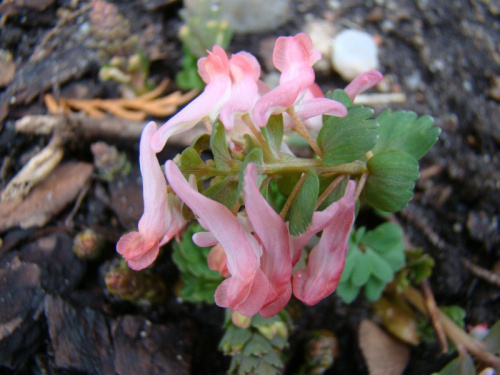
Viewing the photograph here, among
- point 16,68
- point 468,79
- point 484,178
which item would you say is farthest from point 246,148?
point 468,79

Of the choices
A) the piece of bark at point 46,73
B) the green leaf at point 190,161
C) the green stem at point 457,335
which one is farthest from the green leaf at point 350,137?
the piece of bark at point 46,73

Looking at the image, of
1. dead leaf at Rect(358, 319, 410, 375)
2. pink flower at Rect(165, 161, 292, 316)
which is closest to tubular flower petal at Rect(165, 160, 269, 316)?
pink flower at Rect(165, 161, 292, 316)

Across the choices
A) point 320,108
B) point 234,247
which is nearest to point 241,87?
point 320,108

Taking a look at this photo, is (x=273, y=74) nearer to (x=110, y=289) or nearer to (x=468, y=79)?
(x=468, y=79)

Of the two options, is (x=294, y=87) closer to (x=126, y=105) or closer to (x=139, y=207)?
(x=139, y=207)

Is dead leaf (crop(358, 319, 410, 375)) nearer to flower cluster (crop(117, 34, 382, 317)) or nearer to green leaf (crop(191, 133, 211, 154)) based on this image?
flower cluster (crop(117, 34, 382, 317))

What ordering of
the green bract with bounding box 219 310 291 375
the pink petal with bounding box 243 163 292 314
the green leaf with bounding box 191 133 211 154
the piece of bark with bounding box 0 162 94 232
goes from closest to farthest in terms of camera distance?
1. the pink petal with bounding box 243 163 292 314
2. the green leaf with bounding box 191 133 211 154
3. the green bract with bounding box 219 310 291 375
4. the piece of bark with bounding box 0 162 94 232

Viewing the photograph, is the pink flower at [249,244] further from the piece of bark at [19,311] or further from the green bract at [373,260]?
the piece of bark at [19,311]
